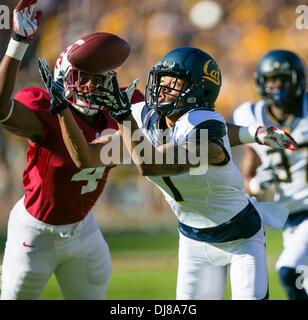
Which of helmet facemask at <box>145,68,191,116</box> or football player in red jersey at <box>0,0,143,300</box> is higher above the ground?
helmet facemask at <box>145,68,191,116</box>

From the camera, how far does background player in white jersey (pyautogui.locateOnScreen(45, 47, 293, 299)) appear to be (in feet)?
8.77

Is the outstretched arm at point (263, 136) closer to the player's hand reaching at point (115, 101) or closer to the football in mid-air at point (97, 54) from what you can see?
the football in mid-air at point (97, 54)

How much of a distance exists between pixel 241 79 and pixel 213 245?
1074 centimetres

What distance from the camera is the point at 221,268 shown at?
2.86 m

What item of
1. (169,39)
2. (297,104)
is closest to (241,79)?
(169,39)

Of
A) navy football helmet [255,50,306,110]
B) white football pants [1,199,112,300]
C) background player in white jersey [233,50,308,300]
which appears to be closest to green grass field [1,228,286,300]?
background player in white jersey [233,50,308,300]

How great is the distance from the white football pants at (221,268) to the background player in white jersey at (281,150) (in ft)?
3.11

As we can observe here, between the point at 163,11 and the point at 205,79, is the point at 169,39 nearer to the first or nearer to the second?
the point at 163,11

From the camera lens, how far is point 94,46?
9.52ft

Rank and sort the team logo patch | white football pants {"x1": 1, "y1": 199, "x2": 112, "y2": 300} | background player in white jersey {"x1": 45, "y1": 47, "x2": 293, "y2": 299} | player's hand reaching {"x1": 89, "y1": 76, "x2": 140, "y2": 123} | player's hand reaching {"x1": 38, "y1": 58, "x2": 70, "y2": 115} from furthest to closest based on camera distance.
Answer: white football pants {"x1": 1, "y1": 199, "x2": 112, "y2": 300} < the team logo patch < background player in white jersey {"x1": 45, "y1": 47, "x2": 293, "y2": 299} < player's hand reaching {"x1": 38, "y1": 58, "x2": 70, "y2": 115} < player's hand reaching {"x1": 89, "y1": 76, "x2": 140, "y2": 123}

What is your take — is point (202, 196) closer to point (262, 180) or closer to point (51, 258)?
point (51, 258)

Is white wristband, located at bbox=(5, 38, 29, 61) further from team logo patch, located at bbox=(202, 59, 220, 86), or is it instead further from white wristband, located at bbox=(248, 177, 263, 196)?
white wristband, located at bbox=(248, 177, 263, 196)

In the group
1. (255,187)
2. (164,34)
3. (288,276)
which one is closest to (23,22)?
(255,187)

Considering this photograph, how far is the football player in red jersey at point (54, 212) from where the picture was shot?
299 centimetres
